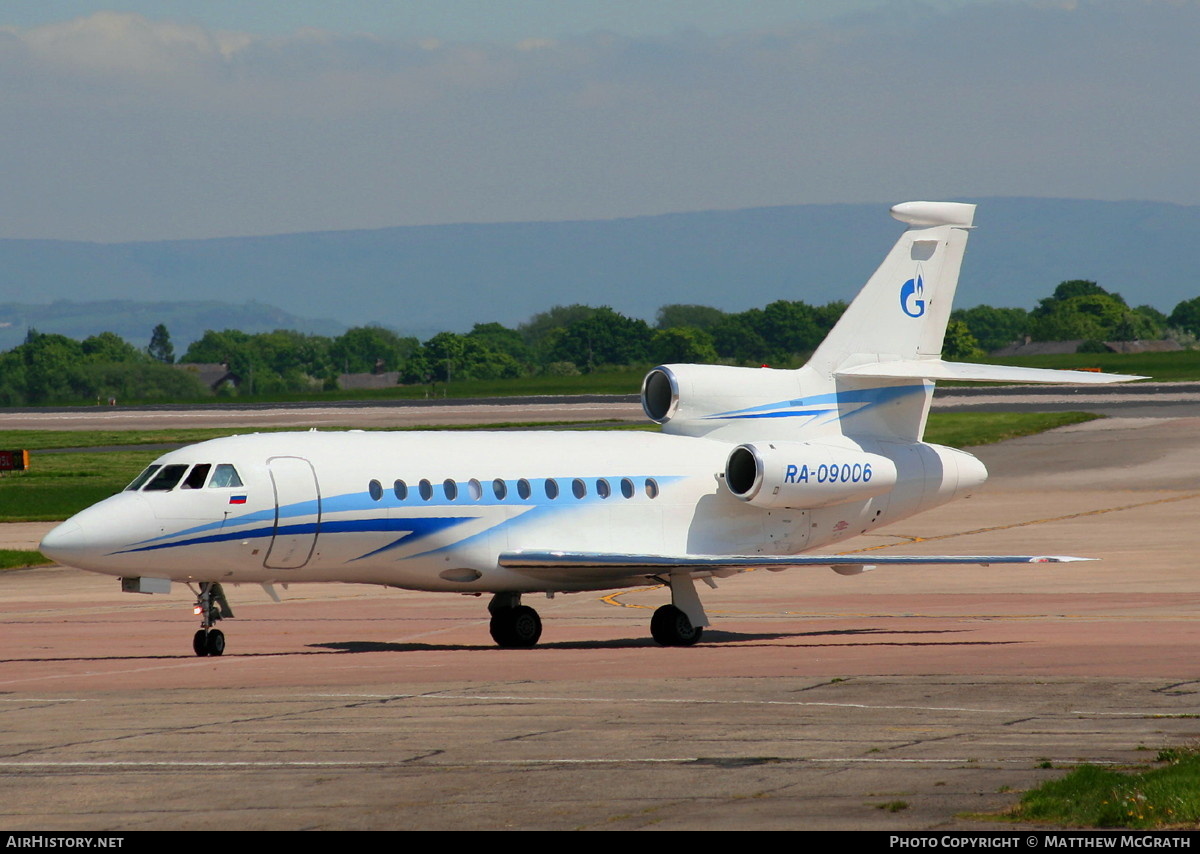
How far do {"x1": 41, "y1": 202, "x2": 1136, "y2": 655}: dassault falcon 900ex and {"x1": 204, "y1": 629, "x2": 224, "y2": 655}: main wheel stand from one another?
0.03 meters

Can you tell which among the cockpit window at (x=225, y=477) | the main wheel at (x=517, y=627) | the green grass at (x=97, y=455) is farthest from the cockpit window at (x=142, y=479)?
the green grass at (x=97, y=455)

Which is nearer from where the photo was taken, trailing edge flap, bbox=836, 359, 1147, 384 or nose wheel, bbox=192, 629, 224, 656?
nose wheel, bbox=192, 629, 224, 656

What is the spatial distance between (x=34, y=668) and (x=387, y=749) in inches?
401

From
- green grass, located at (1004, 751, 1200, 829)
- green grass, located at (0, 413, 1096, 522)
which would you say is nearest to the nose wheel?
green grass, located at (1004, 751, 1200, 829)

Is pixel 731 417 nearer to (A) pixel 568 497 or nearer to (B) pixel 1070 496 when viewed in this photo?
(A) pixel 568 497

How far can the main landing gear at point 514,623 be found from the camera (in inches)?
1039

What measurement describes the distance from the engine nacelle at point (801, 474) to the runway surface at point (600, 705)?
2242 mm

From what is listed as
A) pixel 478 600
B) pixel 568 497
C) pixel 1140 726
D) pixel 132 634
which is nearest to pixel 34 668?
pixel 132 634

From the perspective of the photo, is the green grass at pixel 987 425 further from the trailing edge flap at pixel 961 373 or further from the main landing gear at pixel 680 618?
the main landing gear at pixel 680 618

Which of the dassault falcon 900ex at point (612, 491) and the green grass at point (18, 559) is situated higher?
the dassault falcon 900ex at point (612, 491)

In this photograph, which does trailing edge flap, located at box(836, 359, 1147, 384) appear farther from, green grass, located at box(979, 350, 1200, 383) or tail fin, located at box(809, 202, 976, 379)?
green grass, located at box(979, 350, 1200, 383)

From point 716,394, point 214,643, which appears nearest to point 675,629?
point 716,394

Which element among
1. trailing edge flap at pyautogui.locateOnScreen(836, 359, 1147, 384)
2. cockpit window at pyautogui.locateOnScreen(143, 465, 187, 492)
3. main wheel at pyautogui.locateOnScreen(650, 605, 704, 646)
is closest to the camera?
cockpit window at pyautogui.locateOnScreen(143, 465, 187, 492)

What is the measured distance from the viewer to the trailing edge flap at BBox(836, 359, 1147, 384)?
27.6 m
